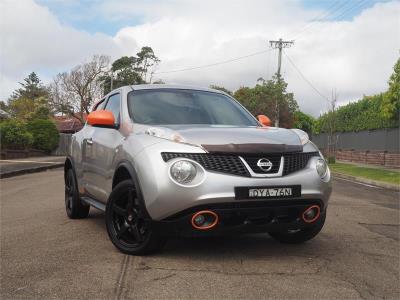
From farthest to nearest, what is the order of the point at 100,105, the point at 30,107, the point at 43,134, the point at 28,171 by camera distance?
the point at 30,107, the point at 43,134, the point at 28,171, the point at 100,105

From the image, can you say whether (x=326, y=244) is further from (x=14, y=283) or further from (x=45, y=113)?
(x=45, y=113)

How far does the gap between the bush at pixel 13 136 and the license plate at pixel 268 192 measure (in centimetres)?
2693

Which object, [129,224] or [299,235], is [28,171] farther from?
[299,235]

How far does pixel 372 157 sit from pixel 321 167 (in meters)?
29.1

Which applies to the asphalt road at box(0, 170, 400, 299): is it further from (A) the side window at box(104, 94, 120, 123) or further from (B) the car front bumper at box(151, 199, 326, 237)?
(A) the side window at box(104, 94, 120, 123)

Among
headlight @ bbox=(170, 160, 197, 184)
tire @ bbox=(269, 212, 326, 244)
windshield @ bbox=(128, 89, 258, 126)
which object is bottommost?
tire @ bbox=(269, 212, 326, 244)

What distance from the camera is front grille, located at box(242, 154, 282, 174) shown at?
13.9 feet

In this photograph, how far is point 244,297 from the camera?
3.52 meters

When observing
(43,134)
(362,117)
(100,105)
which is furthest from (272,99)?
(100,105)

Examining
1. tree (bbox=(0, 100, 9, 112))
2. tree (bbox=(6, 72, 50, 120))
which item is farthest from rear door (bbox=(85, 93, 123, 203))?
tree (bbox=(0, 100, 9, 112))

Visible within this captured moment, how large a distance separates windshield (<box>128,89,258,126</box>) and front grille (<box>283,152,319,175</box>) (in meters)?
1.11

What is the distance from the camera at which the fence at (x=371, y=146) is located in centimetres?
2925

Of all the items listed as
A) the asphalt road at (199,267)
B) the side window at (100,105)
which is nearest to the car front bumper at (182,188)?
the asphalt road at (199,267)

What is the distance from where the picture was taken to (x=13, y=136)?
99.3 ft
